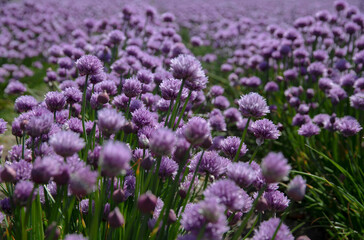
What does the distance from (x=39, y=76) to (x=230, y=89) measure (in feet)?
9.22

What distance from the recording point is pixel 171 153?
1.28 m

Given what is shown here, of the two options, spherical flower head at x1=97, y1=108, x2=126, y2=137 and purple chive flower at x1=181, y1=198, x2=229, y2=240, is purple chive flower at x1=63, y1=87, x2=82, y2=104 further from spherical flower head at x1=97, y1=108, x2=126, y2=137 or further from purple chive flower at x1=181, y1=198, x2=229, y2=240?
purple chive flower at x1=181, y1=198, x2=229, y2=240

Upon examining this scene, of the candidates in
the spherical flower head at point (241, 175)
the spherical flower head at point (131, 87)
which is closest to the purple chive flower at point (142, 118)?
the spherical flower head at point (131, 87)

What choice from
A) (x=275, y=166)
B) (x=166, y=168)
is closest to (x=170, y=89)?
(x=166, y=168)

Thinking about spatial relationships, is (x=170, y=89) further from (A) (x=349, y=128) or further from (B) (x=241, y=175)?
(A) (x=349, y=128)

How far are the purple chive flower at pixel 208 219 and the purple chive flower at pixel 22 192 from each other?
516 millimetres

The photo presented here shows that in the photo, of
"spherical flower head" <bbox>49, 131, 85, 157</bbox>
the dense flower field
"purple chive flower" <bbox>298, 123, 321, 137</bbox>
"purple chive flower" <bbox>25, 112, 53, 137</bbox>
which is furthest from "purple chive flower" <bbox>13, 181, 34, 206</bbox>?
"purple chive flower" <bbox>298, 123, 321, 137</bbox>

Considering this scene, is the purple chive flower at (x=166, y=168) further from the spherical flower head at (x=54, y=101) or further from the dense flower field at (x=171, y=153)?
the spherical flower head at (x=54, y=101)

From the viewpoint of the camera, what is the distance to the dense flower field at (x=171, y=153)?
1081mm

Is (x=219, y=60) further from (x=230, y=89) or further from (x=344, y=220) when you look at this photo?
(x=344, y=220)

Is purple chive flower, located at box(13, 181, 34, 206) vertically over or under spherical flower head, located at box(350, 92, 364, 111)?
under

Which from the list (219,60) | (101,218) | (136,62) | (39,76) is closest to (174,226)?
(101,218)

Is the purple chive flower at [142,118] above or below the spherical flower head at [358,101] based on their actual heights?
below

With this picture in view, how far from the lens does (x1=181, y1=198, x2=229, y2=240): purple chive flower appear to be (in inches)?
37.4
